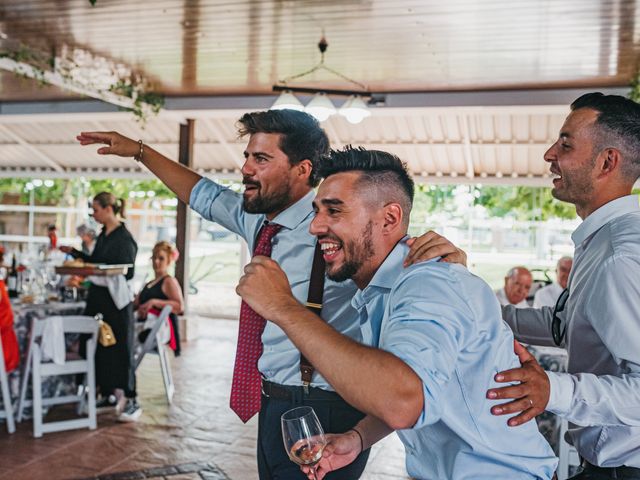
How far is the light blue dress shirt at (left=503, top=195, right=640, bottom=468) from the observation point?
1527mm

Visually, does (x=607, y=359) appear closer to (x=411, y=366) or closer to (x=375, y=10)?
(x=411, y=366)

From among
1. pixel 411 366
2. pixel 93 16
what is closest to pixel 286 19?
pixel 93 16

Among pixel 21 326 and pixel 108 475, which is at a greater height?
pixel 21 326

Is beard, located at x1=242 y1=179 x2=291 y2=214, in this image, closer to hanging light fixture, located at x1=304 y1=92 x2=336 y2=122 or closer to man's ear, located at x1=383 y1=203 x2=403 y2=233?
man's ear, located at x1=383 y1=203 x2=403 y2=233

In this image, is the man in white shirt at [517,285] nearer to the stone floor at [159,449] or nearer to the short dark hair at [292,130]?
the stone floor at [159,449]

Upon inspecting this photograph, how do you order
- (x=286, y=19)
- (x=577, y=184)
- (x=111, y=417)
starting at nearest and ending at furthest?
1. (x=577, y=184)
2. (x=286, y=19)
3. (x=111, y=417)

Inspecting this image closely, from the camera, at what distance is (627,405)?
1.53 meters

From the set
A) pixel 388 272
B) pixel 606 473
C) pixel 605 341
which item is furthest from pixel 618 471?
pixel 388 272

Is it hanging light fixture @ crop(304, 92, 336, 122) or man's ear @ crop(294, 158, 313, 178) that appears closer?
man's ear @ crop(294, 158, 313, 178)

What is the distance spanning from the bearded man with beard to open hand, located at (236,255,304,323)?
0.77m

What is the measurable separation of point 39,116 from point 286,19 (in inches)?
221

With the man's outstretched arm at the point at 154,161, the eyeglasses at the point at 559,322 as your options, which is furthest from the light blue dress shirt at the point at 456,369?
the man's outstretched arm at the point at 154,161

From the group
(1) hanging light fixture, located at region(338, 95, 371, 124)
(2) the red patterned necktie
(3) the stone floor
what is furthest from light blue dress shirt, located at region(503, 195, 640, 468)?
(1) hanging light fixture, located at region(338, 95, 371, 124)

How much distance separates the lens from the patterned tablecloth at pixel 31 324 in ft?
16.0
